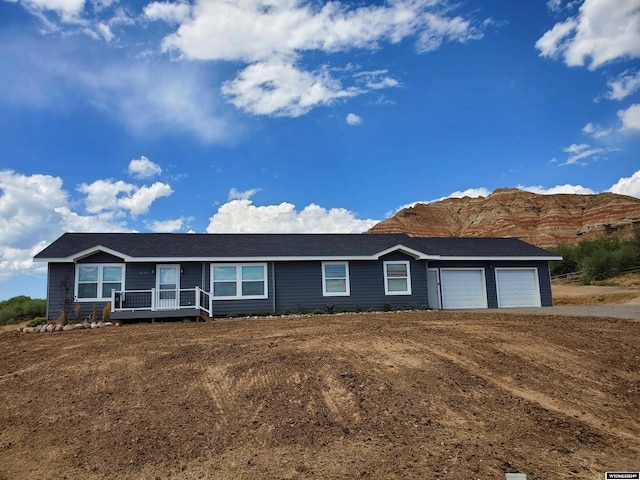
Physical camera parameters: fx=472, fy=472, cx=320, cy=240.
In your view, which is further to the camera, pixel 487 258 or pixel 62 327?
pixel 487 258

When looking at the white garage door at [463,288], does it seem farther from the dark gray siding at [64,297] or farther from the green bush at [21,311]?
the green bush at [21,311]

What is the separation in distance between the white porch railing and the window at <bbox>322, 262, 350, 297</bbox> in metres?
4.76

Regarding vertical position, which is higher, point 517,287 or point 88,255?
point 88,255

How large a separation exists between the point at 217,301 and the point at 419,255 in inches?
337

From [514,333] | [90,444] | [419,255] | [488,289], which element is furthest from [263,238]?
[90,444]

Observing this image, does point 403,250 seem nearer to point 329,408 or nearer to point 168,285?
point 168,285

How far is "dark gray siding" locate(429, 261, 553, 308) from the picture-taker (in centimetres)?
2147

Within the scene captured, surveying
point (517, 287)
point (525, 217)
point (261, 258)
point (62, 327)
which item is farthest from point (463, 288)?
point (525, 217)

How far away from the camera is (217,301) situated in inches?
731

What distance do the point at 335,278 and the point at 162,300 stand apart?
694 cm

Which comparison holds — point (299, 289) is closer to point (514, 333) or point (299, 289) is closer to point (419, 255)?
point (419, 255)

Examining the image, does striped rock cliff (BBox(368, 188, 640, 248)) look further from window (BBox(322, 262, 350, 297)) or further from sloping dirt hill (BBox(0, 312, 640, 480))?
sloping dirt hill (BBox(0, 312, 640, 480))

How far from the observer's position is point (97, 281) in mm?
17922

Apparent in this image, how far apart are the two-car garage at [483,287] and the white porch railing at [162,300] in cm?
1005
